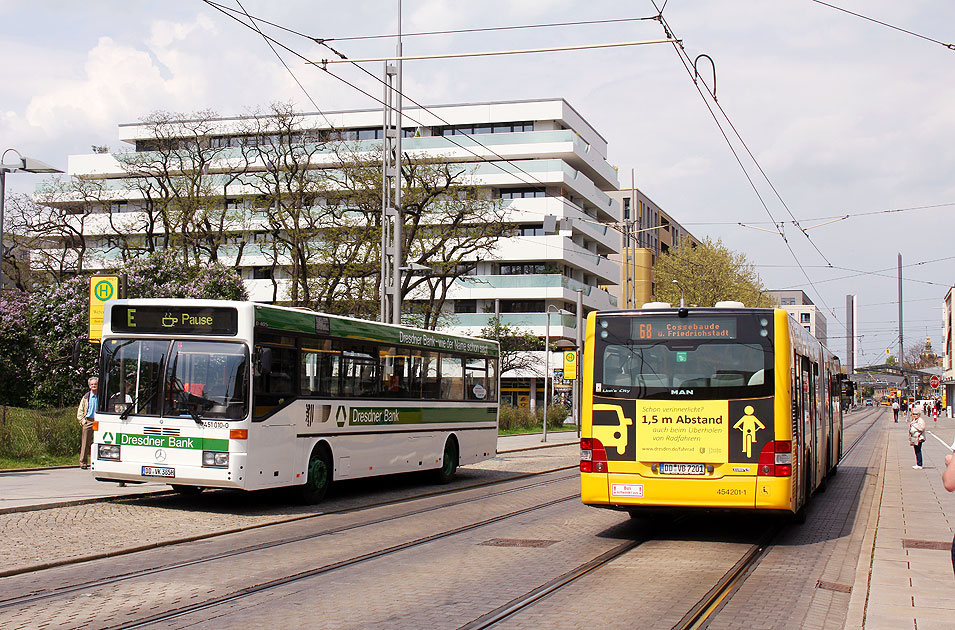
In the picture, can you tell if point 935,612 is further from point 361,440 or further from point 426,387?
point 426,387

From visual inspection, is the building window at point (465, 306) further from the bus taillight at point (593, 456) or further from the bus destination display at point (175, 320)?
the bus taillight at point (593, 456)

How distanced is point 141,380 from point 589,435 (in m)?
6.69

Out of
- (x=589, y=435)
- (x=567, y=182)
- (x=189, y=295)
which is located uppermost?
(x=567, y=182)

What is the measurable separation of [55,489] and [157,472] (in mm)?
2929

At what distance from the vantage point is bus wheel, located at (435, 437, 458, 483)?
21.0 m

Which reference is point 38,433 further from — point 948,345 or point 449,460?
point 948,345

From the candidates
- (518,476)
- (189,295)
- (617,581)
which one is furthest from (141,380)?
(189,295)

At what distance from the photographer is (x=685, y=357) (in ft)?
40.5

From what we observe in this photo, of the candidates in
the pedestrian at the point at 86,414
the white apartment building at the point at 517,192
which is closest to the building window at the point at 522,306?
the white apartment building at the point at 517,192

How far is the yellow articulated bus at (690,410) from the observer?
38.9ft

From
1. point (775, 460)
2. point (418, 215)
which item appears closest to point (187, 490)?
point (775, 460)

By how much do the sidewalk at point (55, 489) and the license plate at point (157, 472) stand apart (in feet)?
3.84

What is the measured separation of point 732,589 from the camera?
359 inches

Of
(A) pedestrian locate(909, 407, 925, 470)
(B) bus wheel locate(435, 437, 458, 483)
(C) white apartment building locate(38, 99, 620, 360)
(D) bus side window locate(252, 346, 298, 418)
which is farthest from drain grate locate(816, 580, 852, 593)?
(C) white apartment building locate(38, 99, 620, 360)
